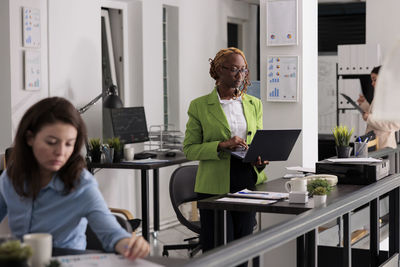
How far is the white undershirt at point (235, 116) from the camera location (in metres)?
4.18

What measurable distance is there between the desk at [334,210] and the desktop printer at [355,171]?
0.06 m

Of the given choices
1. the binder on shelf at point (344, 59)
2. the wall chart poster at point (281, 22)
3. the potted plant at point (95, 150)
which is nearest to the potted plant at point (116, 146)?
the potted plant at point (95, 150)

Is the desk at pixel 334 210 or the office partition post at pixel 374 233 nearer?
the desk at pixel 334 210

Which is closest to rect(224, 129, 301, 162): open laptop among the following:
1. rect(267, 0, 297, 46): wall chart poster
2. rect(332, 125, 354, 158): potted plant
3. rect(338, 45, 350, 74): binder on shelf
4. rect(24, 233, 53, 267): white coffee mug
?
rect(332, 125, 354, 158): potted plant

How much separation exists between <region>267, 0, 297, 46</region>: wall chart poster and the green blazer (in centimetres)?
110

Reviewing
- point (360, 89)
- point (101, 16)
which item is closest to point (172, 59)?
point (101, 16)

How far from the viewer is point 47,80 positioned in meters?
6.18

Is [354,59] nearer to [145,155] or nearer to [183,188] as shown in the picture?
[145,155]

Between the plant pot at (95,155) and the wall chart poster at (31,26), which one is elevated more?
the wall chart poster at (31,26)

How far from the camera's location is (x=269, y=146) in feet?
12.9

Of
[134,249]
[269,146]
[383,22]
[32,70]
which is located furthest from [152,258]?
[383,22]

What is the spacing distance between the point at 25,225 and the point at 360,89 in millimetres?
6458

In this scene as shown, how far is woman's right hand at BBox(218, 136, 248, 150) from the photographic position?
3.98 metres

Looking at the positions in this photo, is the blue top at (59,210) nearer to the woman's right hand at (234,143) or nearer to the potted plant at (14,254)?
the potted plant at (14,254)
